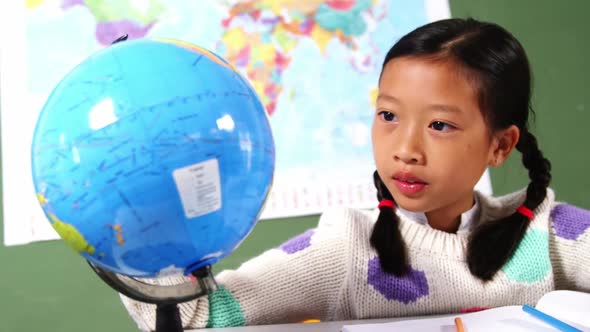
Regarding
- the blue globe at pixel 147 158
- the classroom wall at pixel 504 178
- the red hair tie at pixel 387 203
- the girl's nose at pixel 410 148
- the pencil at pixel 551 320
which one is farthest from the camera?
the classroom wall at pixel 504 178

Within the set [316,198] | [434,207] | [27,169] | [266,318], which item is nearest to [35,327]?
[27,169]

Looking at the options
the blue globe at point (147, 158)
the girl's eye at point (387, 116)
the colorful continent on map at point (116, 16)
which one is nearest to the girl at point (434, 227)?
the girl's eye at point (387, 116)

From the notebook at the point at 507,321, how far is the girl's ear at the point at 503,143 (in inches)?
8.4

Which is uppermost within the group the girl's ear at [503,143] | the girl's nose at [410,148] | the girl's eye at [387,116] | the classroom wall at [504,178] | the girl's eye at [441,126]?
the girl's eye at [387,116]

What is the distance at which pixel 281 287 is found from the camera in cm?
82

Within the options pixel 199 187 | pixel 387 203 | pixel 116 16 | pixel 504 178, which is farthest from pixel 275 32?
pixel 199 187

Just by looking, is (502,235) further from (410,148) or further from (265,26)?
(265,26)

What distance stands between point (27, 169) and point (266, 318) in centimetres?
100

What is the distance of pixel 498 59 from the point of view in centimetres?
85

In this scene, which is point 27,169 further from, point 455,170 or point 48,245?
point 455,170

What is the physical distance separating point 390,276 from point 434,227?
0.37 ft

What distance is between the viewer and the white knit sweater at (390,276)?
0.83 m

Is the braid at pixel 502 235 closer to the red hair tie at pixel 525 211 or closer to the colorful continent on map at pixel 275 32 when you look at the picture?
the red hair tie at pixel 525 211

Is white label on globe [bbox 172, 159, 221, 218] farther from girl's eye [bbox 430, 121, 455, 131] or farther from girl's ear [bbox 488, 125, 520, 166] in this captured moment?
girl's ear [bbox 488, 125, 520, 166]
